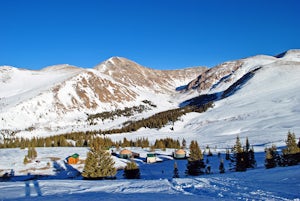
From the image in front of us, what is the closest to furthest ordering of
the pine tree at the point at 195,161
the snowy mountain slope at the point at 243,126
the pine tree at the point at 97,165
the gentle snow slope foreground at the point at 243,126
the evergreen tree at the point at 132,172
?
the pine tree at the point at 97,165
the evergreen tree at the point at 132,172
the pine tree at the point at 195,161
the gentle snow slope foreground at the point at 243,126
the snowy mountain slope at the point at 243,126

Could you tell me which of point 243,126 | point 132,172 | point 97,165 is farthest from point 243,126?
point 97,165

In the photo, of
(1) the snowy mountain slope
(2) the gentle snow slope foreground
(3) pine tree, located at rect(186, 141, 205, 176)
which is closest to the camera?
(3) pine tree, located at rect(186, 141, 205, 176)

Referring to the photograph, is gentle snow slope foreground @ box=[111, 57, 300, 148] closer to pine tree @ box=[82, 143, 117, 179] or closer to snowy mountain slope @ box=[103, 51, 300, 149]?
snowy mountain slope @ box=[103, 51, 300, 149]

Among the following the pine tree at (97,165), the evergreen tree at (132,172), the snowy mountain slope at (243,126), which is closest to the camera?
the pine tree at (97,165)

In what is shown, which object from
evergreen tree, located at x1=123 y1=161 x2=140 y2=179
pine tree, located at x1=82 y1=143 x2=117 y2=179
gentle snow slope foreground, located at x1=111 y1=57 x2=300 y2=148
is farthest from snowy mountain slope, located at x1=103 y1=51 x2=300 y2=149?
pine tree, located at x1=82 y1=143 x2=117 y2=179

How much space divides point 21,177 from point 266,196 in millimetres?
63514

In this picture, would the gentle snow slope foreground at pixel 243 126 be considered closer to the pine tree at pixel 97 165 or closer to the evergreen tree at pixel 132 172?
the evergreen tree at pixel 132 172

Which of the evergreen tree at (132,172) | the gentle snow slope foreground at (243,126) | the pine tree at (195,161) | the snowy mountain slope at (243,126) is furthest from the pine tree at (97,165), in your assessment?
the gentle snow slope foreground at (243,126)

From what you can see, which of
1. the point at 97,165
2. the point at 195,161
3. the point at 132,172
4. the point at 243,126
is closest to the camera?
→ the point at 97,165

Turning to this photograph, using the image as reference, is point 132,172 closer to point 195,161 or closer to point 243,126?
point 195,161

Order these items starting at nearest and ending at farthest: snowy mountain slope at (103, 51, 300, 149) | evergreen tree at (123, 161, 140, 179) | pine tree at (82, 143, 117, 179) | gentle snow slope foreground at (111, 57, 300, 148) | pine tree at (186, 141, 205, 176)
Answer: pine tree at (82, 143, 117, 179) < evergreen tree at (123, 161, 140, 179) < pine tree at (186, 141, 205, 176) < gentle snow slope foreground at (111, 57, 300, 148) < snowy mountain slope at (103, 51, 300, 149)

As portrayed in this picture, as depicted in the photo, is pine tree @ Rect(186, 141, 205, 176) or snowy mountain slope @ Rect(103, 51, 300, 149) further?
snowy mountain slope @ Rect(103, 51, 300, 149)

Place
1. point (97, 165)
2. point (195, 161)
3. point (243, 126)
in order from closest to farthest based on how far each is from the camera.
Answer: point (97, 165) → point (195, 161) → point (243, 126)

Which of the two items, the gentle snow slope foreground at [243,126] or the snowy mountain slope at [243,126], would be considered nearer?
the gentle snow slope foreground at [243,126]
